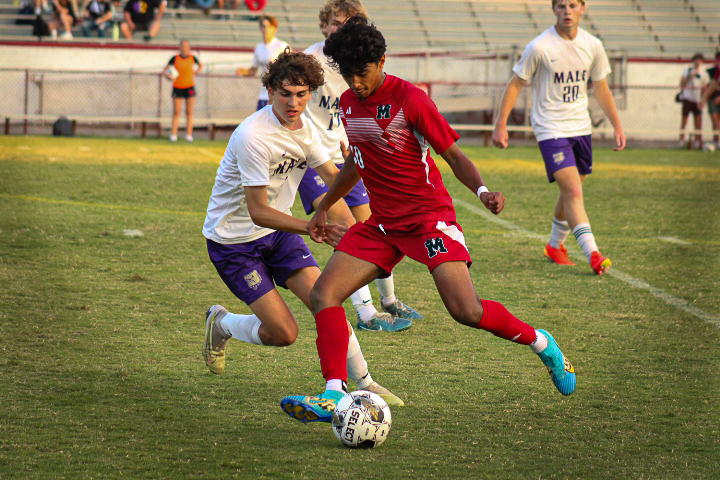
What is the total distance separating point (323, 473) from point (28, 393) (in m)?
1.60

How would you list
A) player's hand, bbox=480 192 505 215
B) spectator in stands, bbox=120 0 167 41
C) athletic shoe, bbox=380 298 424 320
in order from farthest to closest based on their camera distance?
1. spectator in stands, bbox=120 0 167 41
2. athletic shoe, bbox=380 298 424 320
3. player's hand, bbox=480 192 505 215

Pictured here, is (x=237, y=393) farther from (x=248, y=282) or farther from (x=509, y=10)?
(x=509, y=10)

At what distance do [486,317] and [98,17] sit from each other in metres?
21.4

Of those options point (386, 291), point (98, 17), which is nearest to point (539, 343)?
point (386, 291)

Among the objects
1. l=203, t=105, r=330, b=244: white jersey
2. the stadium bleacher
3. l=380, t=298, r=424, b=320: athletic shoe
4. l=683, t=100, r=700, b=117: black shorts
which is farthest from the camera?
the stadium bleacher

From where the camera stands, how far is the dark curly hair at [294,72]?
13.3 feet

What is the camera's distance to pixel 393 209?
4078 millimetres

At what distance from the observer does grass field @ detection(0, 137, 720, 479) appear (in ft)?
11.1

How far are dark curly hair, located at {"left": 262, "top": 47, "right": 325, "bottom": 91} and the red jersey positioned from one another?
0.19m

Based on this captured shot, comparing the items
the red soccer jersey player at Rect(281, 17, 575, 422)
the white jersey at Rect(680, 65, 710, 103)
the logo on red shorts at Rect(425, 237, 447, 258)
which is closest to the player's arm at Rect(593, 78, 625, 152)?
the red soccer jersey player at Rect(281, 17, 575, 422)

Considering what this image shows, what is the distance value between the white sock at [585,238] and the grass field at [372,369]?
0.78 feet

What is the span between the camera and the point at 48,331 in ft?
16.7

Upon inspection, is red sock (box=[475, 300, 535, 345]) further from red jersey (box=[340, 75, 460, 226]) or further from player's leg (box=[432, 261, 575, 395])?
red jersey (box=[340, 75, 460, 226])

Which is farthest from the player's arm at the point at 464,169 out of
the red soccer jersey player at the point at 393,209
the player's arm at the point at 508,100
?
the player's arm at the point at 508,100
